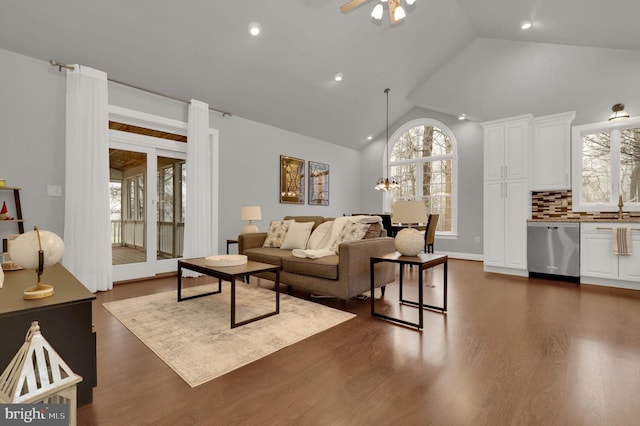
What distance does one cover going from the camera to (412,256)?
9.68 feet

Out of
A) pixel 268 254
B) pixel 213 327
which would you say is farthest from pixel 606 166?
pixel 213 327

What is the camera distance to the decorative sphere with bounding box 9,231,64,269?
1.43 meters

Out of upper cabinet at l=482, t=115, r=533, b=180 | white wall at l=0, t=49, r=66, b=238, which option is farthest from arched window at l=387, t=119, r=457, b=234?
white wall at l=0, t=49, r=66, b=238

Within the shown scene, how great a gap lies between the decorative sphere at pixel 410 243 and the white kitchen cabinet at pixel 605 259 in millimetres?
2963

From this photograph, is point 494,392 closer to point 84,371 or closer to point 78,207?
point 84,371

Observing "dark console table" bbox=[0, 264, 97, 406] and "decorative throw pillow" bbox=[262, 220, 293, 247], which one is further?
"decorative throw pillow" bbox=[262, 220, 293, 247]

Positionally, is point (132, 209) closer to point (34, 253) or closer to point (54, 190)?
point (54, 190)

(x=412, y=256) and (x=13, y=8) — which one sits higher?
(x=13, y=8)

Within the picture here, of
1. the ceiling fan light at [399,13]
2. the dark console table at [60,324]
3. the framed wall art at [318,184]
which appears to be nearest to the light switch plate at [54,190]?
the dark console table at [60,324]

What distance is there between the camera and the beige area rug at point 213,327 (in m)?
2.00

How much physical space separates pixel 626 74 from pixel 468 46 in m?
2.31

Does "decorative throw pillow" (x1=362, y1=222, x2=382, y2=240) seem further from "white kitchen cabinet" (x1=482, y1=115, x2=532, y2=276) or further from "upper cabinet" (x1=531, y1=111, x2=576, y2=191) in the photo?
"upper cabinet" (x1=531, y1=111, x2=576, y2=191)

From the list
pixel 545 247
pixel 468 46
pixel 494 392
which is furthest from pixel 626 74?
pixel 494 392

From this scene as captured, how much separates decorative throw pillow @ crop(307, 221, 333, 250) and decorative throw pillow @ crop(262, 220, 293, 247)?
1.38ft
